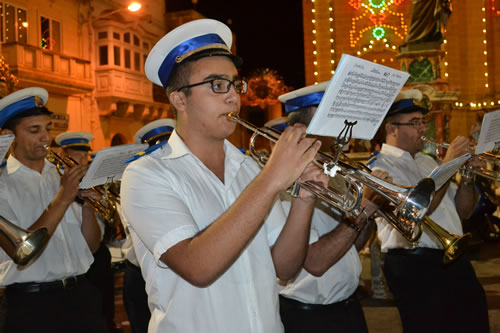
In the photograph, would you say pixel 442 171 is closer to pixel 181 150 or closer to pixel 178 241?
pixel 181 150

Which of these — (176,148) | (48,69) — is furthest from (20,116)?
(48,69)

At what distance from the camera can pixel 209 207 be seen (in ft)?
6.85

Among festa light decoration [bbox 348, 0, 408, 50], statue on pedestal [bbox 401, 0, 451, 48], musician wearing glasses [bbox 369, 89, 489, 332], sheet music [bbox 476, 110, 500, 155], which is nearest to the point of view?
sheet music [bbox 476, 110, 500, 155]

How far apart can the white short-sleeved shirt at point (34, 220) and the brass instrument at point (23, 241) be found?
2.53ft

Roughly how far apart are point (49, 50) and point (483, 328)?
17171mm

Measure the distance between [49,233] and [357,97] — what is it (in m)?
2.20

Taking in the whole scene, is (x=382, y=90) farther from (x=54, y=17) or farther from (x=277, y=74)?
(x=277, y=74)

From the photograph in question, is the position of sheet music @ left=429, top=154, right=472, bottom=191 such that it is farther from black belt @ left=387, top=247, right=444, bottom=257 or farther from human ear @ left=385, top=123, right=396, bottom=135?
human ear @ left=385, top=123, right=396, bottom=135

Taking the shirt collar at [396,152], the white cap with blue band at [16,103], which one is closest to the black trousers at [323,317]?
the shirt collar at [396,152]

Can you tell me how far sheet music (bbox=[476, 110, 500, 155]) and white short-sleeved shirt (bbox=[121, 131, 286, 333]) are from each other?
178 cm

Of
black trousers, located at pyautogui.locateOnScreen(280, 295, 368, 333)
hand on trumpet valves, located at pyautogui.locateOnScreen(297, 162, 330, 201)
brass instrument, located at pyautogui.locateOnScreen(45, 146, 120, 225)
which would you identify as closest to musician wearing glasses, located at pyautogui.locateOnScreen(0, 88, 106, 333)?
brass instrument, located at pyautogui.locateOnScreen(45, 146, 120, 225)

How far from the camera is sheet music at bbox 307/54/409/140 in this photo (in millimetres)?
1816

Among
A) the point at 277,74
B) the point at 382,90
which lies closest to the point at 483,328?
the point at 382,90

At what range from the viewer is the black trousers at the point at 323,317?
2.90 meters
